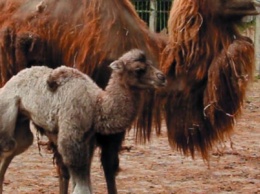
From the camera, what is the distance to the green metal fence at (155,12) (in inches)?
563

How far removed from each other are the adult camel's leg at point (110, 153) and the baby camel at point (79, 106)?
1.07 ft

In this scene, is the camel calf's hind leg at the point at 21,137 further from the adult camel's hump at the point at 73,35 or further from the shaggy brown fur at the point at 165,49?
the adult camel's hump at the point at 73,35

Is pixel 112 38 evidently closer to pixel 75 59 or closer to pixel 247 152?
pixel 75 59

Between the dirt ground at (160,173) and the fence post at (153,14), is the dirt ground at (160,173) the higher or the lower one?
the lower one

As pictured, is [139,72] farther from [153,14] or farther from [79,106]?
[153,14]

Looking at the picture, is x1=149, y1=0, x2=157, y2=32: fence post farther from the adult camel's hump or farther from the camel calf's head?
the camel calf's head

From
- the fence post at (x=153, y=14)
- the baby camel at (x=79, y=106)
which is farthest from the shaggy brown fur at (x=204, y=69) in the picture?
the fence post at (x=153, y=14)

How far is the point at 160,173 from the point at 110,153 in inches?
77.0

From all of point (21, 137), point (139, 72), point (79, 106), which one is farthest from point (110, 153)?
point (139, 72)

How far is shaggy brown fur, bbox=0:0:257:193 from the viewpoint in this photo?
5.69 m

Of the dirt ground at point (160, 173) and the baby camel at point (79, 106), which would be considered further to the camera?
the dirt ground at point (160, 173)

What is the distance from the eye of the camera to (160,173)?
7.38m

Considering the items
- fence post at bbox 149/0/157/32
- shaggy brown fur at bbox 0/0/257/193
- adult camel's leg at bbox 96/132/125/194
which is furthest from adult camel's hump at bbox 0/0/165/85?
fence post at bbox 149/0/157/32

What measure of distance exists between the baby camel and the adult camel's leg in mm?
327
